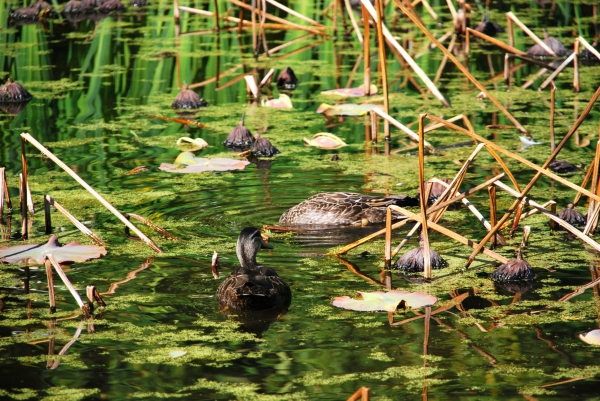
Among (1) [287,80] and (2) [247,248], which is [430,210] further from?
(1) [287,80]

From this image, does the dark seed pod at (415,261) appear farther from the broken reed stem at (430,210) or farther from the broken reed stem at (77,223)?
the broken reed stem at (77,223)

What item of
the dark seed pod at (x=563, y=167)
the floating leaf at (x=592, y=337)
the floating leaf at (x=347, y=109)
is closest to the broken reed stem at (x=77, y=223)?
the floating leaf at (x=592, y=337)

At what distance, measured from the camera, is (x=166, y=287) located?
21.6ft

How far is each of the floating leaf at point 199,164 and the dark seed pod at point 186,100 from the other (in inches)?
82.2

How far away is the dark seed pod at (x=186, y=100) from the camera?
11500 mm

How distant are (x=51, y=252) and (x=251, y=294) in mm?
1726

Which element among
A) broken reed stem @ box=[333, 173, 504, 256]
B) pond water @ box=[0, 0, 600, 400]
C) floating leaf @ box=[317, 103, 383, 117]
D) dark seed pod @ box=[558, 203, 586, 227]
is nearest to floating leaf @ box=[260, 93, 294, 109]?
pond water @ box=[0, 0, 600, 400]

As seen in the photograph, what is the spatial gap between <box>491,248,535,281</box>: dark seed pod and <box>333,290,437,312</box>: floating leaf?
59cm

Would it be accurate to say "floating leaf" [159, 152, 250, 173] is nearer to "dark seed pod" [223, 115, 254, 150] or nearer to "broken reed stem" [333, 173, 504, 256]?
"dark seed pod" [223, 115, 254, 150]

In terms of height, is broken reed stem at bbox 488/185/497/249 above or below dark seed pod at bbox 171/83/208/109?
below

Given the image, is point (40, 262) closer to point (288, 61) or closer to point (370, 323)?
point (370, 323)

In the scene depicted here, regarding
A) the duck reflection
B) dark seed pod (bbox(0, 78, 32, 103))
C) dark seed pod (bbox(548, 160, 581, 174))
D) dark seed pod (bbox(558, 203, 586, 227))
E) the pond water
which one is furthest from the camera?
dark seed pod (bbox(0, 78, 32, 103))

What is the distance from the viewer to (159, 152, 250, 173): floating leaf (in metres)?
9.33

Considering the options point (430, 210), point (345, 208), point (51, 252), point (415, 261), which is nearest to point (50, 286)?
point (51, 252)
